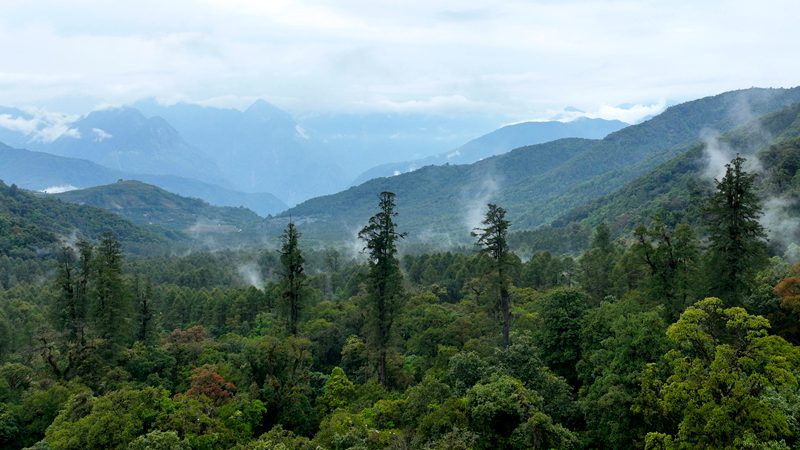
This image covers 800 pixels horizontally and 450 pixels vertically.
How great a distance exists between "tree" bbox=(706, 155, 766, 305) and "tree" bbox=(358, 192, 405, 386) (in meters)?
21.8

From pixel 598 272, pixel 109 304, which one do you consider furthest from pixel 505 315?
pixel 109 304

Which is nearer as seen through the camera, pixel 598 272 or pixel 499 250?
pixel 499 250

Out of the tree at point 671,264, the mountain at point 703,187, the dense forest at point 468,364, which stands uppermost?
the mountain at point 703,187

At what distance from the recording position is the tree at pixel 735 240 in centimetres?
3397

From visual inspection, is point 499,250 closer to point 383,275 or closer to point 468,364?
point 383,275

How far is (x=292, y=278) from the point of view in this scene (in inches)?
1891

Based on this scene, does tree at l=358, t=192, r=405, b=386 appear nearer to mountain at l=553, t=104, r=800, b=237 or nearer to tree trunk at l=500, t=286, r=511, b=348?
tree trunk at l=500, t=286, r=511, b=348

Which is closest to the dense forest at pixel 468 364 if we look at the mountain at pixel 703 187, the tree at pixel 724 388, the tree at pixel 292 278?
the tree at pixel 724 388

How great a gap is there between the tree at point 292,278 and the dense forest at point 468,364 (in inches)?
7.4

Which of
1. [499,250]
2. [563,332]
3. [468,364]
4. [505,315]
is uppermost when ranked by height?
[499,250]

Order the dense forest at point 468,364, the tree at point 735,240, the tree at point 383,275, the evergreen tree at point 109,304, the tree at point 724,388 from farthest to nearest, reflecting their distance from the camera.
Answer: the evergreen tree at point 109,304
the tree at point 383,275
the tree at point 735,240
the dense forest at point 468,364
the tree at point 724,388

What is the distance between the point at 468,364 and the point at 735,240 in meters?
17.6

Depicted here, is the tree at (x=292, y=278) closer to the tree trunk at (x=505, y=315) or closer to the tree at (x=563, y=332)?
the tree trunk at (x=505, y=315)

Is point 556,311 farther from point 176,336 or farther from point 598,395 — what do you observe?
point 176,336
